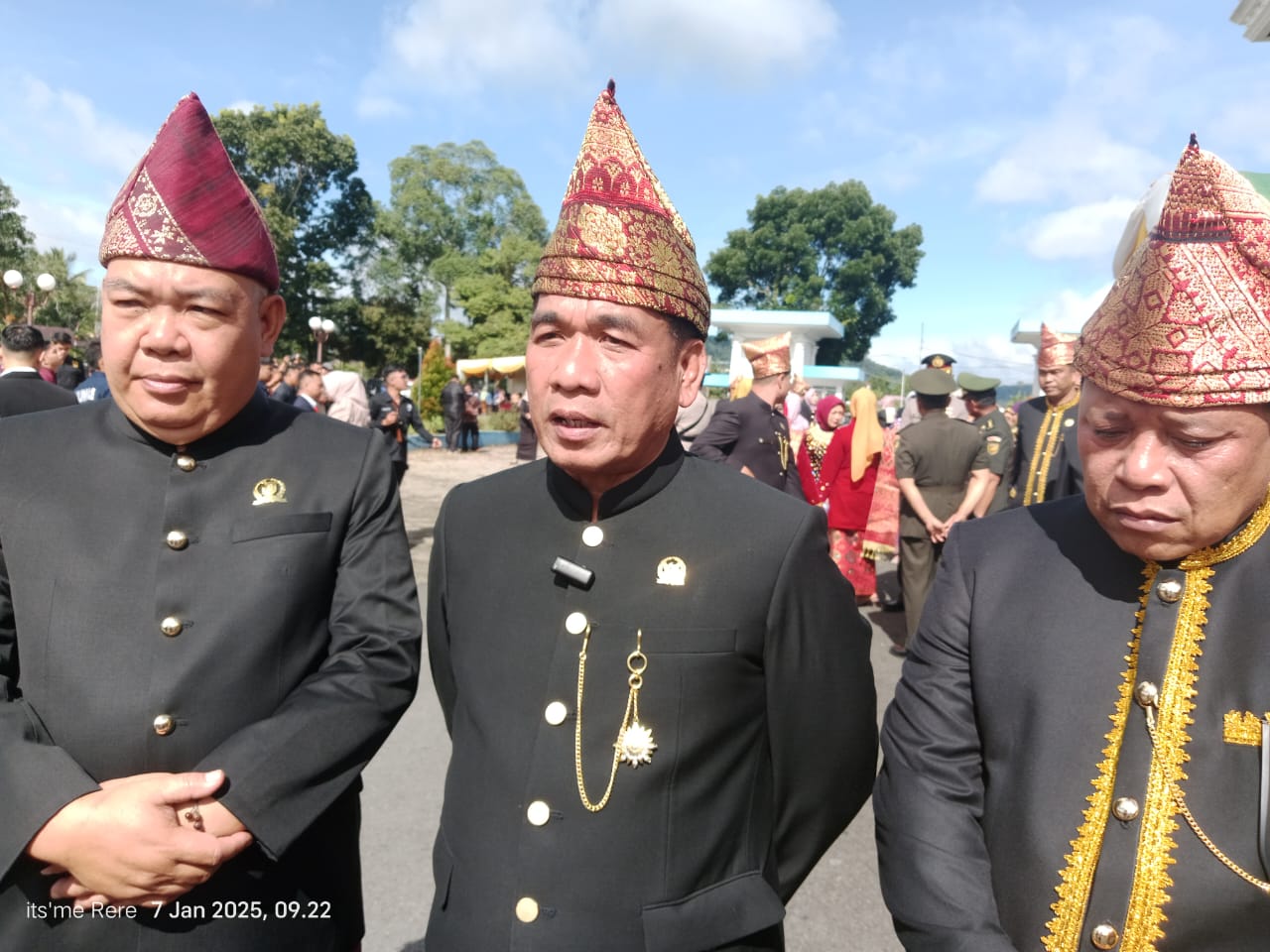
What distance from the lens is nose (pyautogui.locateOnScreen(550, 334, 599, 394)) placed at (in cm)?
160

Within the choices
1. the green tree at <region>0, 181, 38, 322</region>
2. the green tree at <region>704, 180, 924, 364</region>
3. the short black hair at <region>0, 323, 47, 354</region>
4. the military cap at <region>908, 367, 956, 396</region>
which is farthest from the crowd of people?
the green tree at <region>704, 180, 924, 364</region>

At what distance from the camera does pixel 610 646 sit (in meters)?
1.66

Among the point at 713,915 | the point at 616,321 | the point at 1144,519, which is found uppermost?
the point at 616,321

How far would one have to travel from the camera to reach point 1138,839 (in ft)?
4.48

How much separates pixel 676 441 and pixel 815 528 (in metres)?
0.36

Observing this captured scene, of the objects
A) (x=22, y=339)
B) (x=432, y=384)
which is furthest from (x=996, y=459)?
(x=432, y=384)

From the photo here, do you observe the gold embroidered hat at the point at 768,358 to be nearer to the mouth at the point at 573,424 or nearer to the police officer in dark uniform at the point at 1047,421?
the police officer in dark uniform at the point at 1047,421

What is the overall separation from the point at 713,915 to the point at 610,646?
1.67 ft

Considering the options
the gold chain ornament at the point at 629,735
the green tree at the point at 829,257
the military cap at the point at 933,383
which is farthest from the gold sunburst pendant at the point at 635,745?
the green tree at the point at 829,257

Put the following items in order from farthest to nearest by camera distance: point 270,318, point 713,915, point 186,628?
point 270,318 → point 186,628 → point 713,915

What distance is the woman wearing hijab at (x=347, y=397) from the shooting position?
7871 millimetres

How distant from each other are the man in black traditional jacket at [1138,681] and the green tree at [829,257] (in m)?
47.3

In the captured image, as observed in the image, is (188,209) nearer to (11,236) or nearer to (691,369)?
(691,369)

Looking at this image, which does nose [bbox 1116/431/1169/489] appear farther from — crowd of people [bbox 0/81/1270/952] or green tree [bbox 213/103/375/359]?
green tree [bbox 213/103/375/359]
